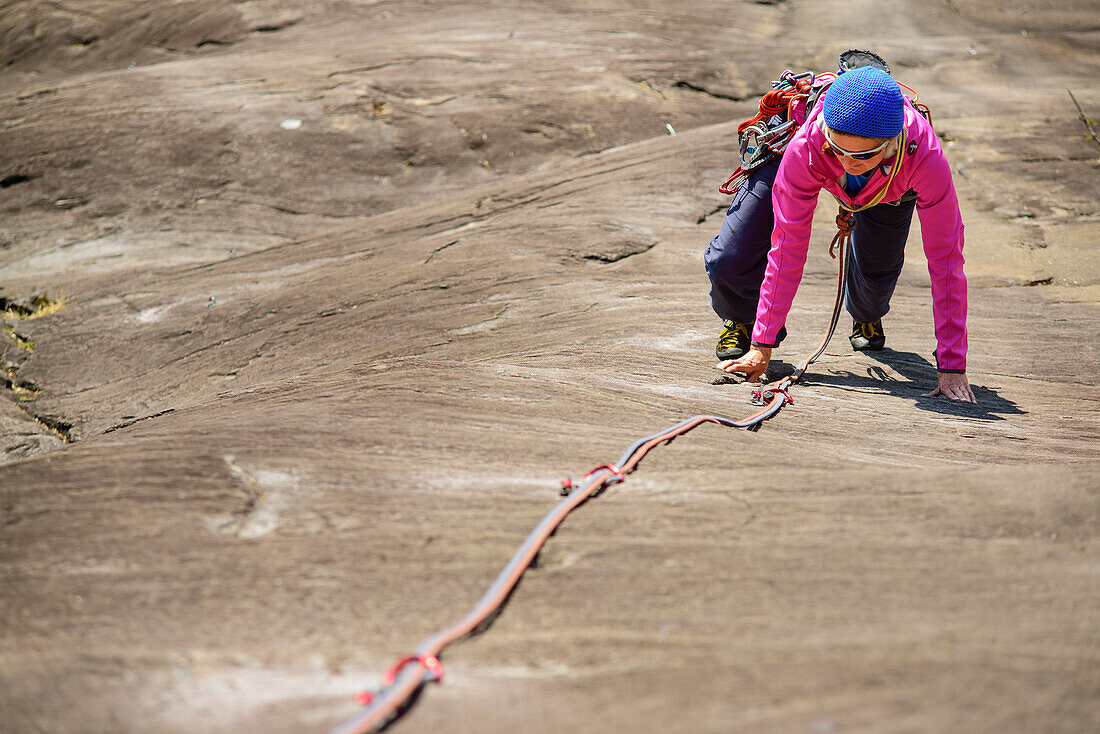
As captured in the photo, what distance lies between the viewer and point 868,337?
409 cm

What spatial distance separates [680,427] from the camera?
2562 millimetres

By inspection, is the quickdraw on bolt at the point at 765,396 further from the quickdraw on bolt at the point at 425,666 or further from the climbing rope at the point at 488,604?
the quickdraw on bolt at the point at 425,666

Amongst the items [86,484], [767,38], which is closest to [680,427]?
[86,484]

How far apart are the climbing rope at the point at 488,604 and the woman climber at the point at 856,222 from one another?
0.90 m

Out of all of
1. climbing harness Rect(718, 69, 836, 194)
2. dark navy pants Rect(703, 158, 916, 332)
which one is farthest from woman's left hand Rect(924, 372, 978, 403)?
climbing harness Rect(718, 69, 836, 194)

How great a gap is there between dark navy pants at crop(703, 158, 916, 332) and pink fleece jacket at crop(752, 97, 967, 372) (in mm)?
236

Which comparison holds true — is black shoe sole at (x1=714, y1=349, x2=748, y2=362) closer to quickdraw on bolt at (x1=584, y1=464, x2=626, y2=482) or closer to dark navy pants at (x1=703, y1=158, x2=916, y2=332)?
dark navy pants at (x1=703, y1=158, x2=916, y2=332)

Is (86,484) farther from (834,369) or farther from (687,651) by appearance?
(834,369)

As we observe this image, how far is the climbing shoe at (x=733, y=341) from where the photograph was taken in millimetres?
3717

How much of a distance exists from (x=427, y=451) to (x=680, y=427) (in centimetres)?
85

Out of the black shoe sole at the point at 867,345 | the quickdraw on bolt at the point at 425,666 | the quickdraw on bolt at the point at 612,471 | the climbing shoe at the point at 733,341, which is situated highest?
the quickdraw on bolt at the point at 425,666

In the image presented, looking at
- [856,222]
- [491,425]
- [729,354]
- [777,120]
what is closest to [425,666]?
[491,425]

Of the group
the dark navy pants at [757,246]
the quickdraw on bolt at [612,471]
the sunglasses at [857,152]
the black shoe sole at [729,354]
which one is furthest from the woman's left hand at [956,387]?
the quickdraw on bolt at [612,471]

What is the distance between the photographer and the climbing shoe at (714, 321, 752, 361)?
3717mm
